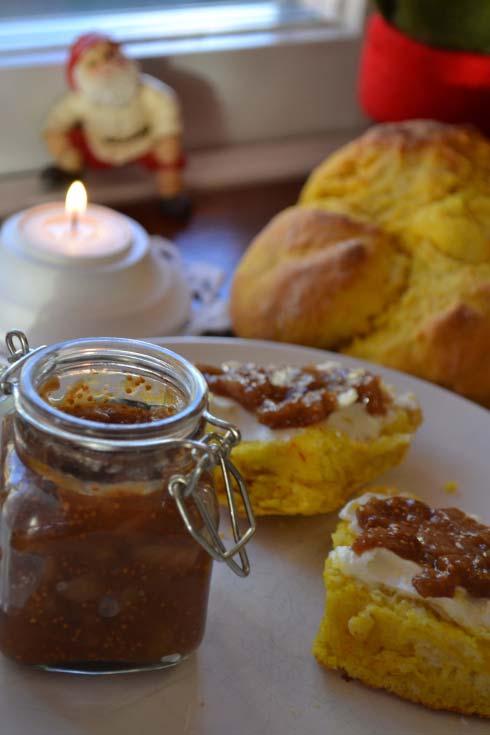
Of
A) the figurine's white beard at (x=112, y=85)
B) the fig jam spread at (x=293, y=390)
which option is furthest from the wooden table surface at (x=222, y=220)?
the fig jam spread at (x=293, y=390)

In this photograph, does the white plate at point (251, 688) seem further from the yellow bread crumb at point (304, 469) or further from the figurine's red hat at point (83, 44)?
the figurine's red hat at point (83, 44)

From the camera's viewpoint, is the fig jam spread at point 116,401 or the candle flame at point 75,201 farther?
the candle flame at point 75,201

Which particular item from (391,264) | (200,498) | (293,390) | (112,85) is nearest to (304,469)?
(293,390)

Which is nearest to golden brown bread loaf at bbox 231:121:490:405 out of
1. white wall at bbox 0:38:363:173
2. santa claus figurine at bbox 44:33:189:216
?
santa claus figurine at bbox 44:33:189:216

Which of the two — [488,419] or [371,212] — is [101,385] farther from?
[371,212]

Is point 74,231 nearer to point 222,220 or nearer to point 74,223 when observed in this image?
point 74,223
